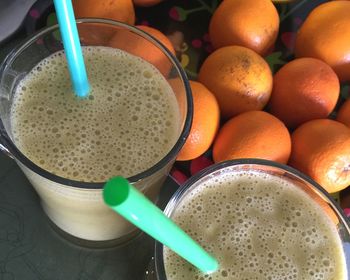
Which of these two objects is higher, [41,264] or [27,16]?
[27,16]

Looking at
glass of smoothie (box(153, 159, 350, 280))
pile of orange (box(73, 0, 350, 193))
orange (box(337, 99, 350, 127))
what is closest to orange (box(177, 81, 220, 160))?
pile of orange (box(73, 0, 350, 193))

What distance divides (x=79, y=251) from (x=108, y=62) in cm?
32

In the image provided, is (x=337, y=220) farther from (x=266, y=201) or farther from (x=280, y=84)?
(x=280, y=84)

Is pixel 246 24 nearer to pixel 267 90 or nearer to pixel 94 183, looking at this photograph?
pixel 267 90

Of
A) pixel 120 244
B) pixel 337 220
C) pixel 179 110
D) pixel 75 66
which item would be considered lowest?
pixel 120 244

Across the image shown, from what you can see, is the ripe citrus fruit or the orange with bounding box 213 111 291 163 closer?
the orange with bounding box 213 111 291 163

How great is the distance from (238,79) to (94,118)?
10.4 inches

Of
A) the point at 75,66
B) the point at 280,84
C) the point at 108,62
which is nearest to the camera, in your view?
the point at 75,66

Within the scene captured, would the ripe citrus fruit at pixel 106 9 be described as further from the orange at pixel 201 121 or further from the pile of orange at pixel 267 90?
the orange at pixel 201 121

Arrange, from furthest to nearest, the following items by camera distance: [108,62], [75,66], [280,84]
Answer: [280,84]
[108,62]
[75,66]

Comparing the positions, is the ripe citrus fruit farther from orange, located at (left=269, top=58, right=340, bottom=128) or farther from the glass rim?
orange, located at (left=269, top=58, right=340, bottom=128)

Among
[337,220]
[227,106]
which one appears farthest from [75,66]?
[337,220]

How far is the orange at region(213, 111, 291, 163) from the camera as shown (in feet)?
2.68

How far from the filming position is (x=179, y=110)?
0.77 meters
